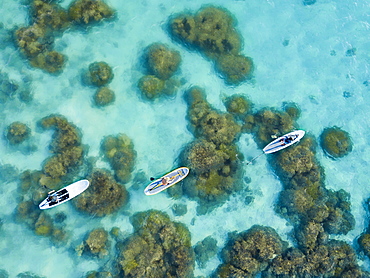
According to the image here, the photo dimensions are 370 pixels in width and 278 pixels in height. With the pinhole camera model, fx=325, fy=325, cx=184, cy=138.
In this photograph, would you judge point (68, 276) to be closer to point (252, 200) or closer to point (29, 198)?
point (29, 198)

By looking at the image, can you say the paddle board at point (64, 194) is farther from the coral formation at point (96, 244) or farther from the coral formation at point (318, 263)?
the coral formation at point (318, 263)

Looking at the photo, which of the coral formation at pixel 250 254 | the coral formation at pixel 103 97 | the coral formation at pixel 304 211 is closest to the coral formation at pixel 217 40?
the coral formation at pixel 304 211

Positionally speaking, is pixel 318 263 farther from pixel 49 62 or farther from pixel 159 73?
pixel 49 62

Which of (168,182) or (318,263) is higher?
(168,182)

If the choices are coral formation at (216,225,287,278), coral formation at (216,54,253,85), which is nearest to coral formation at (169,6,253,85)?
coral formation at (216,54,253,85)

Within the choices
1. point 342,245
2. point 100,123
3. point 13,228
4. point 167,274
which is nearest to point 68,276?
point 13,228

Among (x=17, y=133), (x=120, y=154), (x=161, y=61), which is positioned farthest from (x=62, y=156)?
(x=161, y=61)

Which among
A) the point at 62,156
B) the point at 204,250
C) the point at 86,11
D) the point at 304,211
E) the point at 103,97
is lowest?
the point at 204,250
